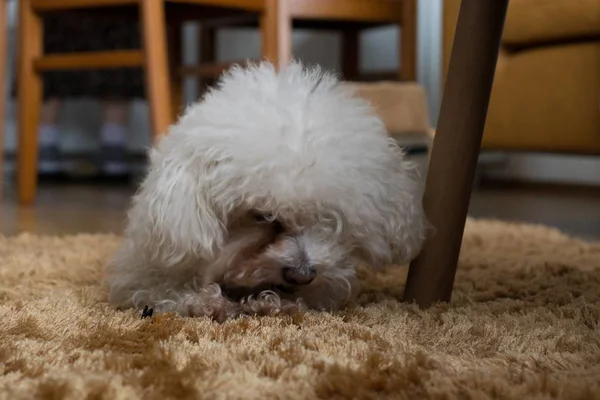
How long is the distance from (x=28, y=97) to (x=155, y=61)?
0.55 m

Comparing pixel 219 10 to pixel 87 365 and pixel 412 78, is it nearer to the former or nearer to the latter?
pixel 412 78

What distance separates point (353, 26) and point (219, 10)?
788 millimetres

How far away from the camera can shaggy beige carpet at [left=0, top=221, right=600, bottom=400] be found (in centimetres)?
71

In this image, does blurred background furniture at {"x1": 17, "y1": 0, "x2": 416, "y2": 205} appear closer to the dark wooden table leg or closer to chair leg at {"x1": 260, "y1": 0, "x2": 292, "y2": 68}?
chair leg at {"x1": 260, "y1": 0, "x2": 292, "y2": 68}

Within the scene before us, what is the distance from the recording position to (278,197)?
1.01m

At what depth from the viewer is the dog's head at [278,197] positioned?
1.02 metres

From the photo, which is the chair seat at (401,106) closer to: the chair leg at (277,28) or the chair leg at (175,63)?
the chair leg at (277,28)

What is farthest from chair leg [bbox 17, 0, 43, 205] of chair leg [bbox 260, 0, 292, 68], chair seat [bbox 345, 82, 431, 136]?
chair seat [bbox 345, 82, 431, 136]

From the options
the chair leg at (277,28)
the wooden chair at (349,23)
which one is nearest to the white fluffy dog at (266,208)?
the wooden chair at (349,23)

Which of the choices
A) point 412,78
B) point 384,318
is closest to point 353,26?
point 412,78

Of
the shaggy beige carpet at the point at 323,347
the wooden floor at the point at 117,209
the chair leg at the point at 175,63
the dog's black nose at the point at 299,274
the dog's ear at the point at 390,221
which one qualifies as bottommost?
the wooden floor at the point at 117,209

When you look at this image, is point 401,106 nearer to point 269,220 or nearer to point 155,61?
point 155,61

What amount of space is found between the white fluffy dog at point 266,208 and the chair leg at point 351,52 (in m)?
2.23

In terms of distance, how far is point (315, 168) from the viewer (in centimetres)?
103
